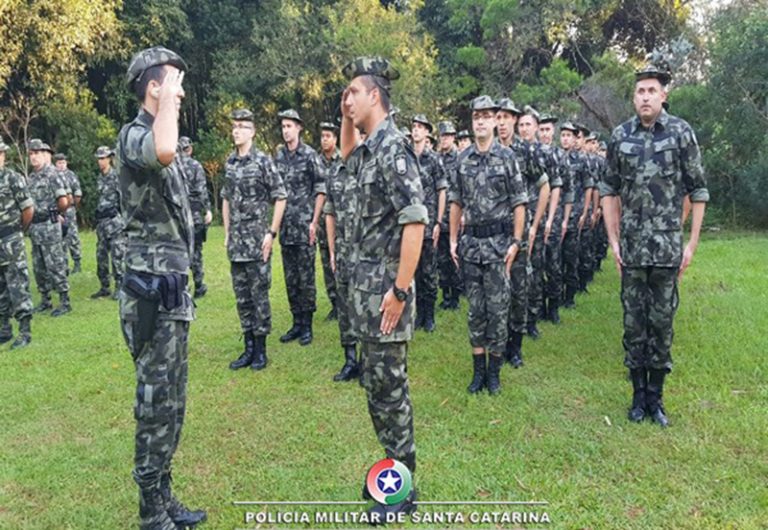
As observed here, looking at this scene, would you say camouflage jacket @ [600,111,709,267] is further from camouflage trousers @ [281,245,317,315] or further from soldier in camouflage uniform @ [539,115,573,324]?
camouflage trousers @ [281,245,317,315]

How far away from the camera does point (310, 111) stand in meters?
20.5

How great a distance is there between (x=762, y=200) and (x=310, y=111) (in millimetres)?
13612

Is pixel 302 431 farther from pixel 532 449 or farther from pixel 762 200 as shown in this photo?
pixel 762 200

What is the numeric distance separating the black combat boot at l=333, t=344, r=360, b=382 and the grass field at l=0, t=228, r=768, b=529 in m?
0.14

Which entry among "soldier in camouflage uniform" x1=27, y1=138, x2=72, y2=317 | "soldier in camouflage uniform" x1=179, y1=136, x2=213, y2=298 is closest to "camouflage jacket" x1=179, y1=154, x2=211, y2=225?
"soldier in camouflage uniform" x1=179, y1=136, x2=213, y2=298

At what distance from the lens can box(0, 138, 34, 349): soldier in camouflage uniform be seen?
6.14 metres

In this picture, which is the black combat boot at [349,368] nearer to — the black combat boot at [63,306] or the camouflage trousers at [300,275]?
the camouflage trousers at [300,275]

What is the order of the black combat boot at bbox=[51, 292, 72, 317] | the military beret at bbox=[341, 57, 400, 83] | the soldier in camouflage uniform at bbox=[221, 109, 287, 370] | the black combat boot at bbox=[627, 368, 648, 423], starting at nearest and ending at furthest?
the military beret at bbox=[341, 57, 400, 83] → the black combat boot at bbox=[627, 368, 648, 423] → the soldier in camouflage uniform at bbox=[221, 109, 287, 370] → the black combat boot at bbox=[51, 292, 72, 317]

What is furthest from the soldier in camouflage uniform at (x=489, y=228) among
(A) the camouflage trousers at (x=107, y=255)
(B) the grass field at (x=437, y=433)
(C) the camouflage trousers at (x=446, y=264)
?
(A) the camouflage trousers at (x=107, y=255)

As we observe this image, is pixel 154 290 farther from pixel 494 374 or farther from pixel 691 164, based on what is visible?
pixel 691 164

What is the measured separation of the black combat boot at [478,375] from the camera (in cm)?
467

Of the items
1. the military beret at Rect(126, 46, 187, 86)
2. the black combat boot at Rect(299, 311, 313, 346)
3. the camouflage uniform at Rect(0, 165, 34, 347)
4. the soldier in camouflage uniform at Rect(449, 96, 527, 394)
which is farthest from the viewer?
the black combat boot at Rect(299, 311, 313, 346)

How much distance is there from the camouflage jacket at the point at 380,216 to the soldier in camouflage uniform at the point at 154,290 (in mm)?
865

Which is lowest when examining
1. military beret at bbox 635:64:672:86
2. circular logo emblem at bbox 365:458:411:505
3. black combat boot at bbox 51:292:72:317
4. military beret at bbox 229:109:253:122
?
black combat boot at bbox 51:292:72:317
